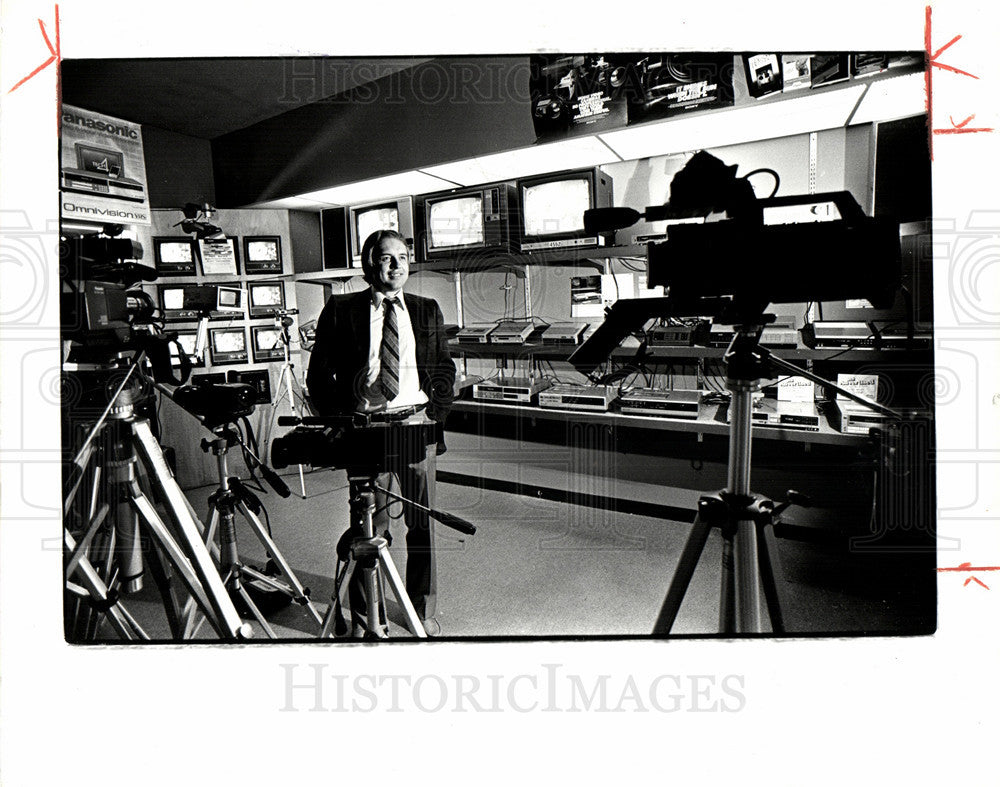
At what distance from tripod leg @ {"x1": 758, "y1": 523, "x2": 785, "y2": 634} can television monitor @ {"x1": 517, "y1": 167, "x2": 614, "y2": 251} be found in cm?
76

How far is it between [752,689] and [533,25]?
1520 millimetres

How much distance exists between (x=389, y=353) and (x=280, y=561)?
1.74 ft

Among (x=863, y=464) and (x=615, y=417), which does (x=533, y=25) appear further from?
(x=863, y=464)

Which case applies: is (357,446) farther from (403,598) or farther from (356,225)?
(356,225)

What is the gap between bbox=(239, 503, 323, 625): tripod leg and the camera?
0.98 m

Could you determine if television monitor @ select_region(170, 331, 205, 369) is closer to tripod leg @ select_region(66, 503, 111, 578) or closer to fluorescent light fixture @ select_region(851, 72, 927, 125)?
tripod leg @ select_region(66, 503, 111, 578)

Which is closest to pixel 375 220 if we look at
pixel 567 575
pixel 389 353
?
pixel 389 353

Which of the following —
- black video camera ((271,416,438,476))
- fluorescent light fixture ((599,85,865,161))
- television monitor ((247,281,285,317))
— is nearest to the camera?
black video camera ((271,416,438,476))

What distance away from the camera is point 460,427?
3.51ft

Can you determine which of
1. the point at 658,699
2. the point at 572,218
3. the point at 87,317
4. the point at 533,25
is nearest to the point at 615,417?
the point at 572,218

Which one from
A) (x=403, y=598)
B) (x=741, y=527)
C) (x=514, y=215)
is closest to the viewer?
(x=741, y=527)

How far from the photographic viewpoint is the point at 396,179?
106cm

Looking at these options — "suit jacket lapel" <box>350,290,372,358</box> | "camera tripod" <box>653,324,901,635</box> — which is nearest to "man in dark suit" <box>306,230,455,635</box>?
"suit jacket lapel" <box>350,290,372,358</box>

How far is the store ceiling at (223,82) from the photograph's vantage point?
3.17 feet
